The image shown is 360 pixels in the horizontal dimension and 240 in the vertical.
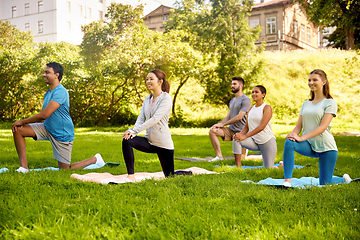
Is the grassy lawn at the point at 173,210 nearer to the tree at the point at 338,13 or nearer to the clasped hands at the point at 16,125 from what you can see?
the clasped hands at the point at 16,125

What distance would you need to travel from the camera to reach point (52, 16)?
43.5m

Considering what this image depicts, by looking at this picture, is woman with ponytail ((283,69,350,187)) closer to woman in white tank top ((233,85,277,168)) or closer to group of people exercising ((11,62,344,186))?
group of people exercising ((11,62,344,186))

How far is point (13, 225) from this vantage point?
9.72 ft

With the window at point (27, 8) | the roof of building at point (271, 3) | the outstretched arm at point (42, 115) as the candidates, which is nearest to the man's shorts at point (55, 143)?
the outstretched arm at point (42, 115)

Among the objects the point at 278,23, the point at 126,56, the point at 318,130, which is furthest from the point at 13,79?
the point at 278,23

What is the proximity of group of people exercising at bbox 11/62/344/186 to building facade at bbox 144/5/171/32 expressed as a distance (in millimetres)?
41298

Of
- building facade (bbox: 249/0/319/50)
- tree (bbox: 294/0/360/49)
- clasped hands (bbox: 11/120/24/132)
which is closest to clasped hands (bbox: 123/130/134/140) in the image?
clasped hands (bbox: 11/120/24/132)

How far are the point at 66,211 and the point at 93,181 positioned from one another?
1.45m

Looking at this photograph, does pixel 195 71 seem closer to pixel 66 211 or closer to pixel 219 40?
pixel 219 40

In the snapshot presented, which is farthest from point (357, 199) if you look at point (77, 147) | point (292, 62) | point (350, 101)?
point (292, 62)

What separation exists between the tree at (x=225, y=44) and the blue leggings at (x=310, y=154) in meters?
15.3

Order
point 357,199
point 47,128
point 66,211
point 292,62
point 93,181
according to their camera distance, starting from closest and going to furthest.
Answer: point 66,211 → point 357,199 → point 93,181 → point 47,128 → point 292,62

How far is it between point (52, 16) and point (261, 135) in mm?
43235

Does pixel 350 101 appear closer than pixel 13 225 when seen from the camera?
No
